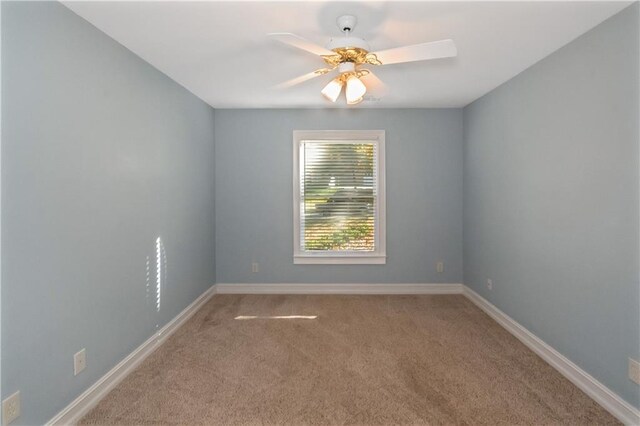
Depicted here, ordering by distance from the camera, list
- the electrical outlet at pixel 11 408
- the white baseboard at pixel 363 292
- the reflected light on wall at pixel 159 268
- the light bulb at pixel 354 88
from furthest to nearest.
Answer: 1. the reflected light on wall at pixel 159 268
2. the light bulb at pixel 354 88
3. the white baseboard at pixel 363 292
4. the electrical outlet at pixel 11 408

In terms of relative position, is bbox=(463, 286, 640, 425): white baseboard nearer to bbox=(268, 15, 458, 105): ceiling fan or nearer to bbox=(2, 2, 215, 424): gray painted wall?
bbox=(268, 15, 458, 105): ceiling fan

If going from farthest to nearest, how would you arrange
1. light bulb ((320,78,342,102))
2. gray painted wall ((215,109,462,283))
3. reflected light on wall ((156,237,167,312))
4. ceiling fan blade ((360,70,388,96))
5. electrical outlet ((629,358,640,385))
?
gray painted wall ((215,109,462,283)) → ceiling fan blade ((360,70,388,96)) → reflected light on wall ((156,237,167,312)) → light bulb ((320,78,342,102)) → electrical outlet ((629,358,640,385))

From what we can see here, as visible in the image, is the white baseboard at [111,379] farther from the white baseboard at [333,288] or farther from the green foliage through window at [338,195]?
the green foliage through window at [338,195]

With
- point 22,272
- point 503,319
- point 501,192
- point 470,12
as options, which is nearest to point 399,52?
point 470,12

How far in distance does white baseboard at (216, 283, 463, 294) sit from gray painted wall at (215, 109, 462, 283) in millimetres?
67

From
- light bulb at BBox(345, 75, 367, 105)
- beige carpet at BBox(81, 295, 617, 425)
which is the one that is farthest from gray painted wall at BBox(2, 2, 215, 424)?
light bulb at BBox(345, 75, 367, 105)

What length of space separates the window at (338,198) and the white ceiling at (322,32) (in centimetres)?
123

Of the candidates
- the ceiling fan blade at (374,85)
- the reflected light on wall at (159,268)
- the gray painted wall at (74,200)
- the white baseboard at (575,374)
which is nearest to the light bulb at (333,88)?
the ceiling fan blade at (374,85)

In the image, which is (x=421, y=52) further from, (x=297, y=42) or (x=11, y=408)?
(x=11, y=408)

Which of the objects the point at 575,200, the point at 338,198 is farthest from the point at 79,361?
the point at 575,200

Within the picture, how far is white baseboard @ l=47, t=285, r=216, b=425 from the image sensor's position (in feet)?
6.70

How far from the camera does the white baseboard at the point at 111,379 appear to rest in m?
2.04

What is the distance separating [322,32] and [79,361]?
8.53ft

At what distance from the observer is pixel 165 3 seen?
2.02 metres
